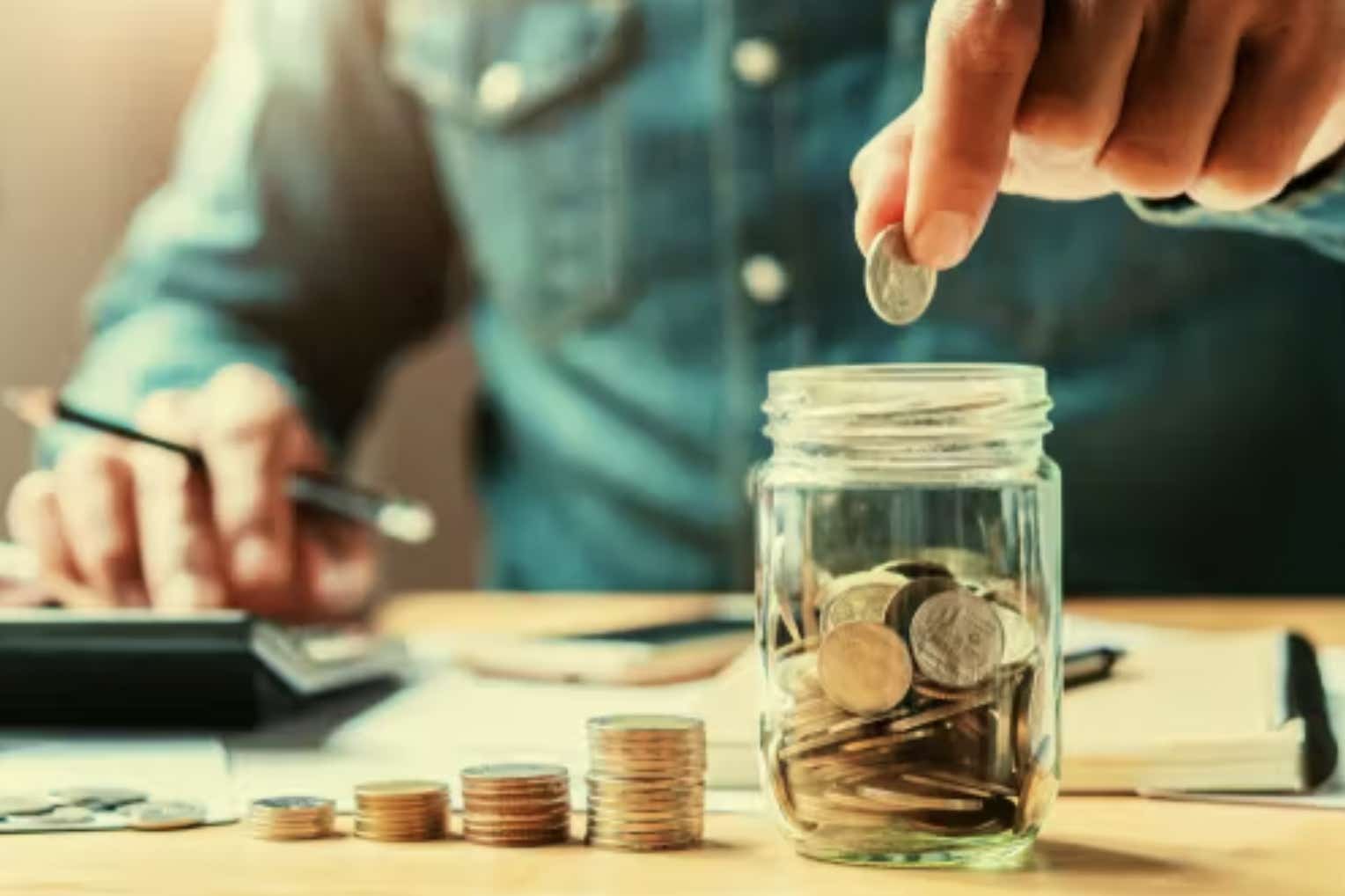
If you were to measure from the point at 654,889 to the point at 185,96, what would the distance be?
5.97 ft

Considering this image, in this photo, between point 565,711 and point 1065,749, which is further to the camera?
point 565,711

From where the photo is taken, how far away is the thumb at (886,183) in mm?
682

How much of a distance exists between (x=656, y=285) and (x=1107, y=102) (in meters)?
1.07

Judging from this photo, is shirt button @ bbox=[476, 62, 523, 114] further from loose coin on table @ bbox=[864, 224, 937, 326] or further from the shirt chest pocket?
loose coin on table @ bbox=[864, 224, 937, 326]

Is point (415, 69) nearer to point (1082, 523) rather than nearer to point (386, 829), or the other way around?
point (1082, 523)

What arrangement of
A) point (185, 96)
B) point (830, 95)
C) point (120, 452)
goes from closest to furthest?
point (120, 452)
point (830, 95)
point (185, 96)

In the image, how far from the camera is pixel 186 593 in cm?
110

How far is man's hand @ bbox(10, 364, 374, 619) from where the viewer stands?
1.13 meters

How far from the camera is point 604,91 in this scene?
1739mm

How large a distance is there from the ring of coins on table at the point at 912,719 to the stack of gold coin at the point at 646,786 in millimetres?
33

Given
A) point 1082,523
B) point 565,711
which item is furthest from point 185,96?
point 565,711

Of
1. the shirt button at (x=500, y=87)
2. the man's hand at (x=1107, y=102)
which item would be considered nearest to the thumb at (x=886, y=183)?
the man's hand at (x=1107, y=102)

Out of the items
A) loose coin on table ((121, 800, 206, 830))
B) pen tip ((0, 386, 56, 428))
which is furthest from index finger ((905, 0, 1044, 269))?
pen tip ((0, 386, 56, 428))

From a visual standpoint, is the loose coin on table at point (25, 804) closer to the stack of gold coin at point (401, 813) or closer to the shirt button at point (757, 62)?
the stack of gold coin at point (401, 813)
